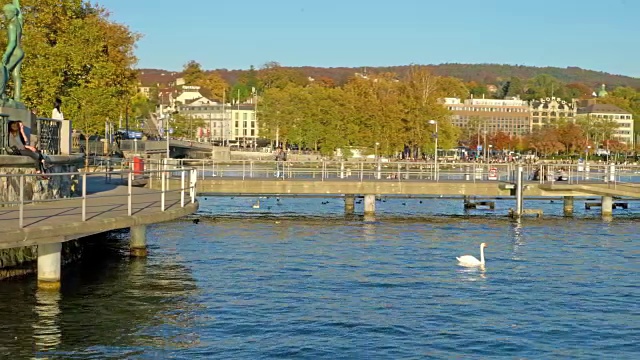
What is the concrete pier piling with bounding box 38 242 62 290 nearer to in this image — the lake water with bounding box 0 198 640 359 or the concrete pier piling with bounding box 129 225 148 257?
the lake water with bounding box 0 198 640 359

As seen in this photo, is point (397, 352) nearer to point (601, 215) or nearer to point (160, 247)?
point (160, 247)

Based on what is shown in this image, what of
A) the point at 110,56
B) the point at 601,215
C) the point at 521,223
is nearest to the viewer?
the point at 521,223

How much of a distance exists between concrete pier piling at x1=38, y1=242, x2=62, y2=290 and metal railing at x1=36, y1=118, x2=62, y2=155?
691 centimetres

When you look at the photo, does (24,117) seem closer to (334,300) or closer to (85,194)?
(85,194)

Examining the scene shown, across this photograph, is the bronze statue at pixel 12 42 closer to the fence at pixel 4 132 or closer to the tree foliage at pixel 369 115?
the fence at pixel 4 132

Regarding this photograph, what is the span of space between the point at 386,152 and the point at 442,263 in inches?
3779

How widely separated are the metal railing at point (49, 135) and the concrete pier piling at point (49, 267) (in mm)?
6913

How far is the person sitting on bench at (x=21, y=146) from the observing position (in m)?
26.4

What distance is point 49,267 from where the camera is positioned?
82.0ft

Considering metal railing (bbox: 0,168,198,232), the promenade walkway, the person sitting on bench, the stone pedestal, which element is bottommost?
the promenade walkway

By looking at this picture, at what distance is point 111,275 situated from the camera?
29.8 metres

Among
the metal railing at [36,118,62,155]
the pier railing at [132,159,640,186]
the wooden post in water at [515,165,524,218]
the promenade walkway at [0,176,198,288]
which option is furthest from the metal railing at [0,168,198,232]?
the wooden post in water at [515,165,524,218]

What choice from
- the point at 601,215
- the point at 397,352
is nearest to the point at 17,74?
the point at 397,352

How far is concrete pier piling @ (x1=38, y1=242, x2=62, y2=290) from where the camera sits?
2459 cm
